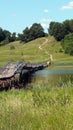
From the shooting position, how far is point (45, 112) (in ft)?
47.2

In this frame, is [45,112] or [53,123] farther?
[45,112]

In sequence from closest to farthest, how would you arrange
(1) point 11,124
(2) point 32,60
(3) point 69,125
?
(3) point 69,125 → (1) point 11,124 → (2) point 32,60

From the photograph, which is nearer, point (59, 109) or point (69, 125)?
point (69, 125)

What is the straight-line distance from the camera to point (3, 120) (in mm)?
14195

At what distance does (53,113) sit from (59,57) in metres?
177

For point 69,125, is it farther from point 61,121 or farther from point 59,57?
point 59,57

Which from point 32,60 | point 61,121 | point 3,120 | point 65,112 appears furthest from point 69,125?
point 32,60

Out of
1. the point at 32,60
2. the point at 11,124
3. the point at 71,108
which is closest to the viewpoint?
Result: the point at 11,124

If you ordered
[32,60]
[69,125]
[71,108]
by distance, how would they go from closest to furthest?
[69,125], [71,108], [32,60]

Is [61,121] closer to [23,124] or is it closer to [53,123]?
[53,123]

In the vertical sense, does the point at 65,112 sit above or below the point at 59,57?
above

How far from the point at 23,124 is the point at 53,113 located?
1182 millimetres

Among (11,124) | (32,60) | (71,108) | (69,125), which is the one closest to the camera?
(69,125)

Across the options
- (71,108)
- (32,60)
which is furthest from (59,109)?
(32,60)
